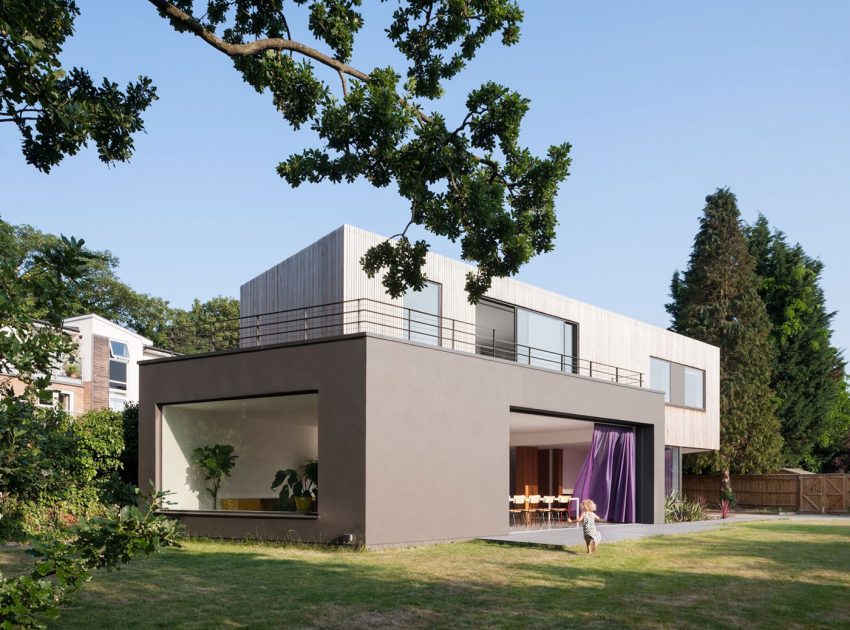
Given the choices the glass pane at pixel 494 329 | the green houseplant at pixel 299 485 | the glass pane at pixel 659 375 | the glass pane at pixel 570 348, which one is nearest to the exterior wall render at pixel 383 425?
the green houseplant at pixel 299 485

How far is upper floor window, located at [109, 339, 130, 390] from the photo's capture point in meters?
33.4

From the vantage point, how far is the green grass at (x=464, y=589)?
28.8ft

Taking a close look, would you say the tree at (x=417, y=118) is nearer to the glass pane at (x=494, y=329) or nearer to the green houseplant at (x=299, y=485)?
the green houseplant at (x=299, y=485)

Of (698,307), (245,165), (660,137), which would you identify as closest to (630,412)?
(660,137)

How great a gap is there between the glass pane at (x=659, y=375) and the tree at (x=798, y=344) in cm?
1556

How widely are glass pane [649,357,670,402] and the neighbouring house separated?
55.2ft

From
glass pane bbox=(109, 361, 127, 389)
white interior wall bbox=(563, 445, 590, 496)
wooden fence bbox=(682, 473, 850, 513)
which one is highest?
glass pane bbox=(109, 361, 127, 389)

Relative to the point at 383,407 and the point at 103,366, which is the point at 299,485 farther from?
the point at 103,366

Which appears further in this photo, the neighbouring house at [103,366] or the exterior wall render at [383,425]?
the neighbouring house at [103,366]

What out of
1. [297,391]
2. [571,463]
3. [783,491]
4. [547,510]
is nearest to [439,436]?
[297,391]

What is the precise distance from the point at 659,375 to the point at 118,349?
2004 cm

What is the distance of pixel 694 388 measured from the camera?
30375mm

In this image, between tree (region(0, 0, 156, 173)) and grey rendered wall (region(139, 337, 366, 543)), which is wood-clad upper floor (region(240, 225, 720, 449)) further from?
tree (region(0, 0, 156, 173))

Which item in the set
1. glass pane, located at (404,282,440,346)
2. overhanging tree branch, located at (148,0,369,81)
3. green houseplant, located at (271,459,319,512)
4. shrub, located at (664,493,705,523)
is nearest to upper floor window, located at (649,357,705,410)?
shrub, located at (664,493,705,523)
